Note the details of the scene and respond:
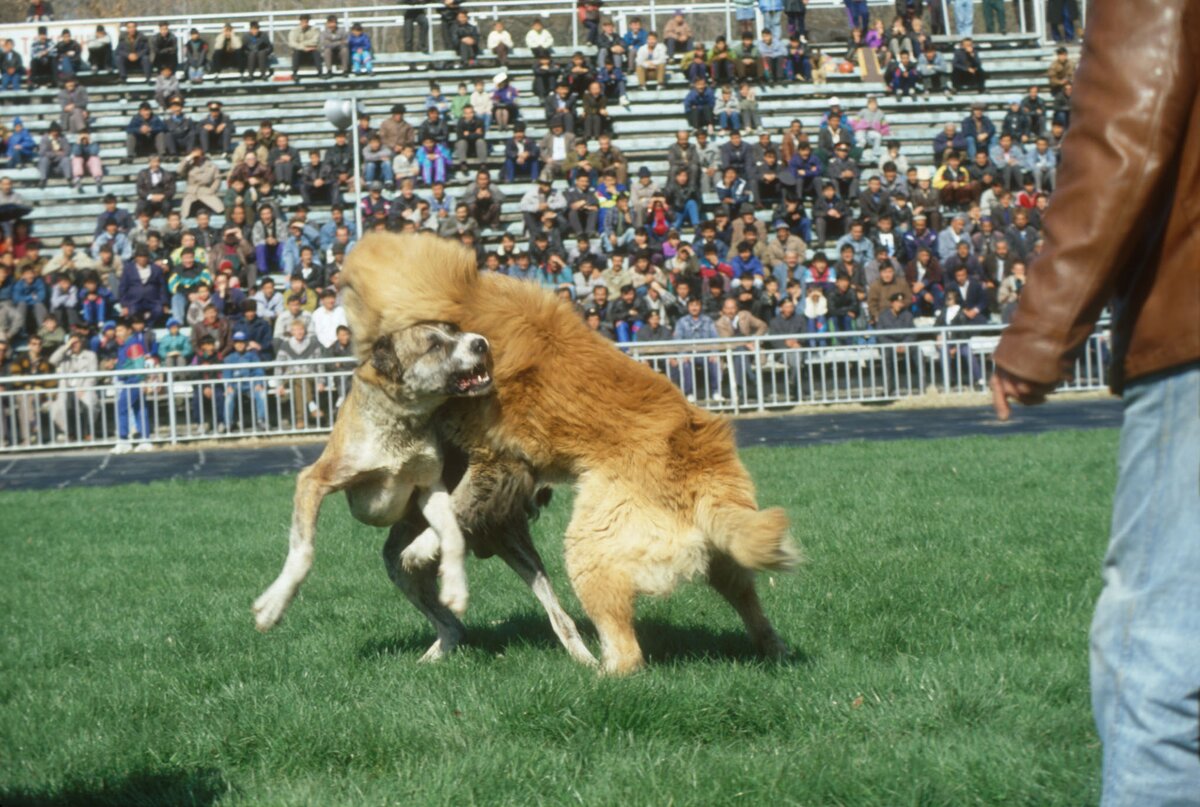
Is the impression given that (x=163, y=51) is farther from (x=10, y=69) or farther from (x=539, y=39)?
(x=539, y=39)

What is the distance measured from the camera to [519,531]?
623 centimetres

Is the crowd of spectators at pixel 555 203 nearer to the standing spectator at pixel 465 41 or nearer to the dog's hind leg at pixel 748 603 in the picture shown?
the standing spectator at pixel 465 41

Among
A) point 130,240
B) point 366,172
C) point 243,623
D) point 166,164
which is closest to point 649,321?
Answer: point 366,172

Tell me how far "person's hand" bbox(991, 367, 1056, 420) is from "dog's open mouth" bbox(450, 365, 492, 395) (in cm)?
289

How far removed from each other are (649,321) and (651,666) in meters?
16.4

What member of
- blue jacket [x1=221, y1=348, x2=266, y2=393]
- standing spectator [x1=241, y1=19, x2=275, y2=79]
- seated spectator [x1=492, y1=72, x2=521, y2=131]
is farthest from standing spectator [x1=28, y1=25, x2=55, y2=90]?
blue jacket [x1=221, y1=348, x2=266, y2=393]

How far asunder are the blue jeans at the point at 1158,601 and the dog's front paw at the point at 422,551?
3735 millimetres

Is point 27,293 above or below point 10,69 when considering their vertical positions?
below

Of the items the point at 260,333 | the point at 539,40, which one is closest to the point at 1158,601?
the point at 260,333

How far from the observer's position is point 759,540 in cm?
507

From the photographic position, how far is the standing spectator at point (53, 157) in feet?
91.8

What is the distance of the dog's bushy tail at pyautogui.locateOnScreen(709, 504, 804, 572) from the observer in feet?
16.6

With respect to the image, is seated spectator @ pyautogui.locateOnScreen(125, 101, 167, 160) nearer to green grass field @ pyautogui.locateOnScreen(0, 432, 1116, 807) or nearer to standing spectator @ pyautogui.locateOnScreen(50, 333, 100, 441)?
standing spectator @ pyautogui.locateOnScreen(50, 333, 100, 441)

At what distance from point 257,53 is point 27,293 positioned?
10377mm
